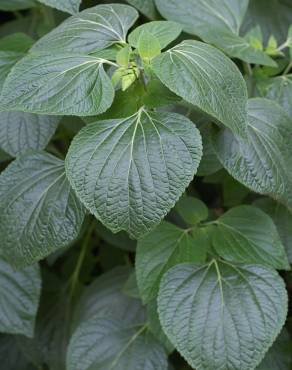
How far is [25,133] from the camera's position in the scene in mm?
1256

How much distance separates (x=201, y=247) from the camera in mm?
1218

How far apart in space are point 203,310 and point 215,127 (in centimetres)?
29

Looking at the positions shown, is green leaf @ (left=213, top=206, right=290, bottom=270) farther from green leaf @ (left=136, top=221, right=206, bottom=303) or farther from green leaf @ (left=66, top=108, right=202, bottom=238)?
green leaf @ (left=66, top=108, right=202, bottom=238)

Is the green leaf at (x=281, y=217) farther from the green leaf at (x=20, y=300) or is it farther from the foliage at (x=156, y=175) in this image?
the green leaf at (x=20, y=300)

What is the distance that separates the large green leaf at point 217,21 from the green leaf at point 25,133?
294 millimetres

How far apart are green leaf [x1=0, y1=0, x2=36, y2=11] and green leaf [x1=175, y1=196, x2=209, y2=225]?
1.84ft

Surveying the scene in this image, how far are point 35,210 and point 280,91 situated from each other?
1.57 ft

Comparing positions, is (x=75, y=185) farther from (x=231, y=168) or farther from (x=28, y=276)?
(x=28, y=276)

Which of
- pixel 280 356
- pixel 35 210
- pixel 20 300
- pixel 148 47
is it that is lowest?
pixel 280 356

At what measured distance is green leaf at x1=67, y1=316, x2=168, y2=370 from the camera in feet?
4.21

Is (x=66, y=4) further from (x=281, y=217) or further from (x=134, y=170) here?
(x=281, y=217)

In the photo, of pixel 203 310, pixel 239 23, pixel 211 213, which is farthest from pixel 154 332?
pixel 239 23

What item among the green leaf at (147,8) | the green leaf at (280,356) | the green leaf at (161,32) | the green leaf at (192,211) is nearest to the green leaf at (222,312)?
the green leaf at (192,211)

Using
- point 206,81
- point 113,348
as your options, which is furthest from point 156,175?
point 113,348
